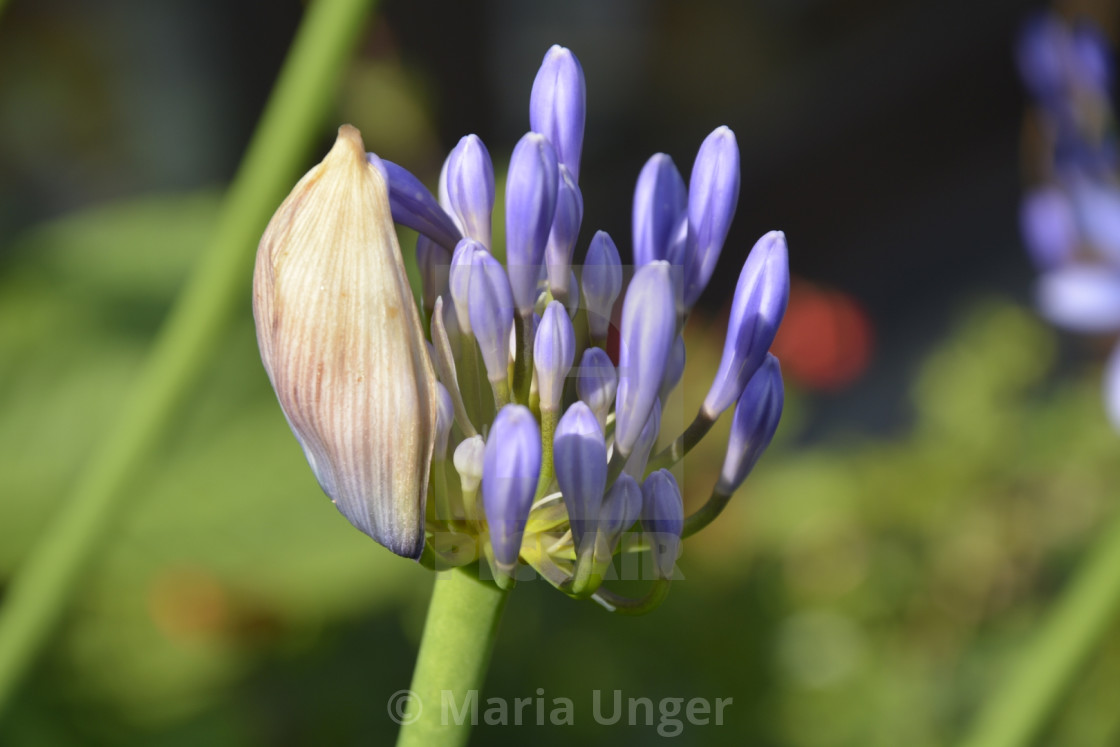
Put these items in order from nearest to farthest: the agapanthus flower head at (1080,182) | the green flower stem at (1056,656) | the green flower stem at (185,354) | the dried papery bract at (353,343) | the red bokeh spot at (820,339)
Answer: the dried papery bract at (353,343) < the green flower stem at (1056,656) < the green flower stem at (185,354) < the agapanthus flower head at (1080,182) < the red bokeh spot at (820,339)

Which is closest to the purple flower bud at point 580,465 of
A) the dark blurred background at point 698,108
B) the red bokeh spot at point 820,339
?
the red bokeh spot at point 820,339

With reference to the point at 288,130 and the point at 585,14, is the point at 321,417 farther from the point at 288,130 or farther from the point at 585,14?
the point at 585,14

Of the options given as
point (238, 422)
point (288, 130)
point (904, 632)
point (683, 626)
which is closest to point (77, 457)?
point (238, 422)

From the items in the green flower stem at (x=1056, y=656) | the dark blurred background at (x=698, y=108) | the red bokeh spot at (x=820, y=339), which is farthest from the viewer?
the dark blurred background at (x=698, y=108)

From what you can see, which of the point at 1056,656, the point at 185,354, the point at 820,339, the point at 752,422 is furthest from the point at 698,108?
the point at 752,422

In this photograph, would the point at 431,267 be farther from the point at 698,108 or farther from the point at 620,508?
the point at 698,108

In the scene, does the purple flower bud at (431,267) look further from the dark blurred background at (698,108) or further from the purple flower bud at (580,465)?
the dark blurred background at (698,108)
